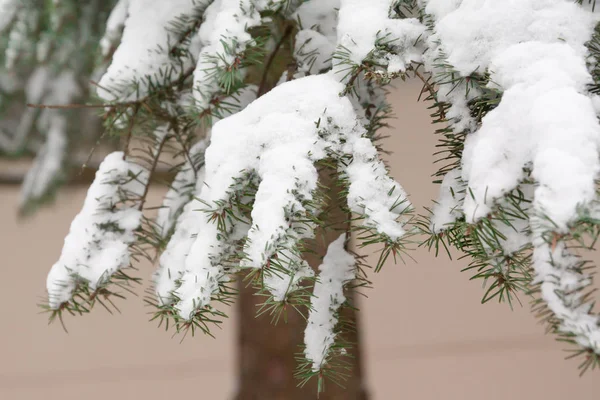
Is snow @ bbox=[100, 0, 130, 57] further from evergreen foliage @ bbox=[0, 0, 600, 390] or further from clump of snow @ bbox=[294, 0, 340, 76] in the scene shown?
clump of snow @ bbox=[294, 0, 340, 76]

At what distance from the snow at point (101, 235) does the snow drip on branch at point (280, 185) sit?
12 centimetres

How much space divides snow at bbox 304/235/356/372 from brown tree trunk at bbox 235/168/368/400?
0.68 metres

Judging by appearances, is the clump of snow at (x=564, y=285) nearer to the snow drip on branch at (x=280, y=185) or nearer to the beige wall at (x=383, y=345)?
the snow drip on branch at (x=280, y=185)

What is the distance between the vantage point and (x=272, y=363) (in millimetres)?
1355

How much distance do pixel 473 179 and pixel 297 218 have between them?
143 millimetres

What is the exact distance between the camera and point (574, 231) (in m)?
0.35

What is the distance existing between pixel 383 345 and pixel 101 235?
2.41m

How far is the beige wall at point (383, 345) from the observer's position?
9.00 ft

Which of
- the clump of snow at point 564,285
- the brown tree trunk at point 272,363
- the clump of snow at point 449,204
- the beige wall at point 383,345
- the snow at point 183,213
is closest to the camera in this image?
the clump of snow at point 564,285

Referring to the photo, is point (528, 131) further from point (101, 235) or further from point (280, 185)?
point (101, 235)

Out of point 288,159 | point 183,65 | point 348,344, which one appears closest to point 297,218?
point 288,159

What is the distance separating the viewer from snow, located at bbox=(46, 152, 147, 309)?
1.90 ft

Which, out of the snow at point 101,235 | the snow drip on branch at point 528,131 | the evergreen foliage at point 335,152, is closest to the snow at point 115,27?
the evergreen foliage at point 335,152

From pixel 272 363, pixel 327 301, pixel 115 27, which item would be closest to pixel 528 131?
pixel 327 301
